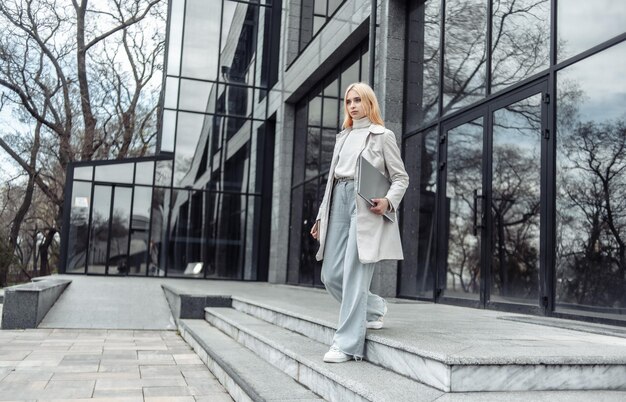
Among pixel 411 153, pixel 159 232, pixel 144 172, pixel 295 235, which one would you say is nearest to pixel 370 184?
pixel 411 153

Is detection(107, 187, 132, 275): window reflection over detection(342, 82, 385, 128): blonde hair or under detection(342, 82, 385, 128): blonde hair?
under

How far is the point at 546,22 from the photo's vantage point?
6328mm

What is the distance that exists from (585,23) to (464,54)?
225 cm

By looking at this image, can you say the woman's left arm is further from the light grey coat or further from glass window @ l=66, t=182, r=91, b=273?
glass window @ l=66, t=182, r=91, b=273

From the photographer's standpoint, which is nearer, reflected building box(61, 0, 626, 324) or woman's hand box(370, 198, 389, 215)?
woman's hand box(370, 198, 389, 215)

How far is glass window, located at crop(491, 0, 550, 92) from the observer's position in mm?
6359

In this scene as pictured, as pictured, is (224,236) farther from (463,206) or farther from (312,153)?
(463,206)

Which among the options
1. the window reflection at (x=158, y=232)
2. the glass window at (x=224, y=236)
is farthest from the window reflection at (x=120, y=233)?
the glass window at (x=224, y=236)

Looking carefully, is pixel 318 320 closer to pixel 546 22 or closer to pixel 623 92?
pixel 623 92

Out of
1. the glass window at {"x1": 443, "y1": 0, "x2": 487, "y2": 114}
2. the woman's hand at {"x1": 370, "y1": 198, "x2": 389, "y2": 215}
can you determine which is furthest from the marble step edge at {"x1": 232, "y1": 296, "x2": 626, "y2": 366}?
the glass window at {"x1": 443, "y1": 0, "x2": 487, "y2": 114}

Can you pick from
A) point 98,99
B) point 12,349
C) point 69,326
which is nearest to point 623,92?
point 12,349

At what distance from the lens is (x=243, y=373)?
4090 mm

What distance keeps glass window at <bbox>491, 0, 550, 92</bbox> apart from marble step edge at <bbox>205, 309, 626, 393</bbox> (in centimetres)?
423

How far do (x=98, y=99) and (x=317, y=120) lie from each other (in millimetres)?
13351
